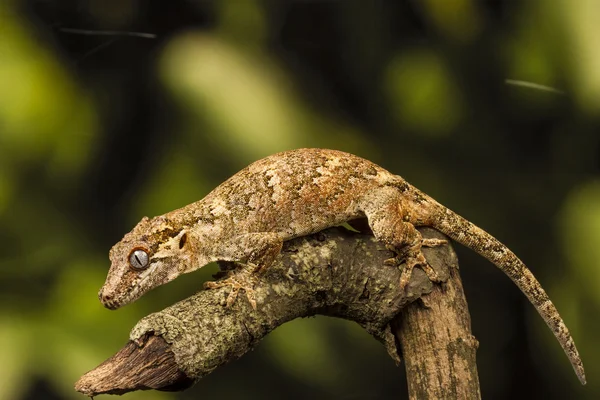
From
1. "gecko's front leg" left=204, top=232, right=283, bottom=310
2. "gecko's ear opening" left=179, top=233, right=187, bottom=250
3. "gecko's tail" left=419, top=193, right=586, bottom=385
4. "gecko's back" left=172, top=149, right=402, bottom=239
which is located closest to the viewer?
"gecko's front leg" left=204, top=232, right=283, bottom=310

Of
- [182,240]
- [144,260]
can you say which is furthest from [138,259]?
[182,240]

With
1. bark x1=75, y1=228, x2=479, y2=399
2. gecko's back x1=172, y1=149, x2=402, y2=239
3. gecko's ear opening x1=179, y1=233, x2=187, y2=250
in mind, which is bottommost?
bark x1=75, y1=228, x2=479, y2=399

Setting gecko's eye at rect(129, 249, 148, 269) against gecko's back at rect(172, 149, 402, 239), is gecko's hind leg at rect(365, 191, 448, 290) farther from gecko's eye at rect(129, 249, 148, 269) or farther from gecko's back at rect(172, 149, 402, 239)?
gecko's eye at rect(129, 249, 148, 269)

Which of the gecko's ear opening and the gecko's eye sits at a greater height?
the gecko's ear opening

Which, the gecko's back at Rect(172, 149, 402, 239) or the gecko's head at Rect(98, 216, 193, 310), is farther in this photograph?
the gecko's back at Rect(172, 149, 402, 239)

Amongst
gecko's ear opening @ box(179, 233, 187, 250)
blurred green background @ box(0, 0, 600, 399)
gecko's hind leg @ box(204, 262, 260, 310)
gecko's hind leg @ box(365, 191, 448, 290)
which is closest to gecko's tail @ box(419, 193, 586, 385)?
gecko's hind leg @ box(365, 191, 448, 290)

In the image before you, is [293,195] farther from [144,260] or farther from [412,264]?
[144,260]

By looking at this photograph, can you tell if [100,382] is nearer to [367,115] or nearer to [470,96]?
[367,115]
